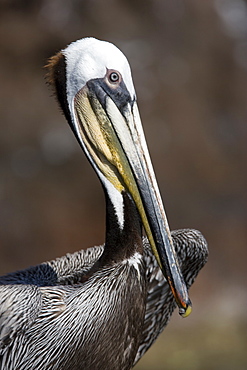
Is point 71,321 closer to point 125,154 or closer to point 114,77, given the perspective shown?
point 125,154

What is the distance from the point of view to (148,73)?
7.26 metres

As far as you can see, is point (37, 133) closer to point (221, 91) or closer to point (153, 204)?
point (221, 91)

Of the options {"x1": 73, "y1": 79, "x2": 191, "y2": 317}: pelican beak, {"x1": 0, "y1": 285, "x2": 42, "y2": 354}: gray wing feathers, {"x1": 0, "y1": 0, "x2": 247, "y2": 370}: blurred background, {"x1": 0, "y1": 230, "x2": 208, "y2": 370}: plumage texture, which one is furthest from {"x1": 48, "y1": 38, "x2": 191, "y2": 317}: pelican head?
{"x1": 0, "y1": 0, "x2": 247, "y2": 370}: blurred background

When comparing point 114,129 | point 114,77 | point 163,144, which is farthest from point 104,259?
point 163,144

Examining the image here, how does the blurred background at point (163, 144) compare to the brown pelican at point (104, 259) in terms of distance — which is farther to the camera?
the blurred background at point (163, 144)

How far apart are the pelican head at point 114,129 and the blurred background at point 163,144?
3.71 metres

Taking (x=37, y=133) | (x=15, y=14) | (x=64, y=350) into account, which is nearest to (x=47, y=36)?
(x=15, y=14)

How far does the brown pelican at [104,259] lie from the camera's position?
107 inches

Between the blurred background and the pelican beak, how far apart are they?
12.1 ft

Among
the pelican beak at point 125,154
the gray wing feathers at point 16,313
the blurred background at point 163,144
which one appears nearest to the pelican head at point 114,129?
the pelican beak at point 125,154

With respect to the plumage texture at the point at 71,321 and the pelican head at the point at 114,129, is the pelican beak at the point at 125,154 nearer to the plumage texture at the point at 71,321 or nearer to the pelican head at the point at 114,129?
the pelican head at the point at 114,129

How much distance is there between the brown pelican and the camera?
8.89ft

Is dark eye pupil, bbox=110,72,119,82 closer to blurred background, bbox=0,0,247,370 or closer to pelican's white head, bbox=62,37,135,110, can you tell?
pelican's white head, bbox=62,37,135,110

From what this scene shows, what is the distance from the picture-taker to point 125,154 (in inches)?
109
